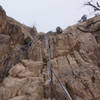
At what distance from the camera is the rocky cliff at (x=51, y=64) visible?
340 inches

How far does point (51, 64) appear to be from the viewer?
1027 centimetres

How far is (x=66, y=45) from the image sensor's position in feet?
38.3

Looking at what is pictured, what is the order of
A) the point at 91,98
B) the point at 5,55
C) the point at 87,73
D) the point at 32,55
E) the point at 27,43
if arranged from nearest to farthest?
the point at 91,98 → the point at 87,73 → the point at 5,55 → the point at 32,55 → the point at 27,43

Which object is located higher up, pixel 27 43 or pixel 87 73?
pixel 27 43

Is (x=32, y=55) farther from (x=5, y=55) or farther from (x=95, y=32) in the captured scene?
(x=95, y=32)

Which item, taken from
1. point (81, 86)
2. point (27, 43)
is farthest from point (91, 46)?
point (27, 43)

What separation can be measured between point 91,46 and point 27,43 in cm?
491

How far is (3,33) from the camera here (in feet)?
39.3

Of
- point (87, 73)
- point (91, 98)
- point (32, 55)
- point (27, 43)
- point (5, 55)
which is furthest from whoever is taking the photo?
point (27, 43)

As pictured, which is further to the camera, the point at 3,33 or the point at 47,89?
the point at 3,33

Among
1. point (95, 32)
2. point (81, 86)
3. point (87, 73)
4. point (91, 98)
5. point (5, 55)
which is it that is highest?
point (95, 32)

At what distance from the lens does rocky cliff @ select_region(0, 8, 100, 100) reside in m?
8.62

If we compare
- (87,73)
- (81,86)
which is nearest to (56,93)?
(81,86)

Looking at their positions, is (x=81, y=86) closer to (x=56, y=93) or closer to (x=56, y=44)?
(x=56, y=93)
